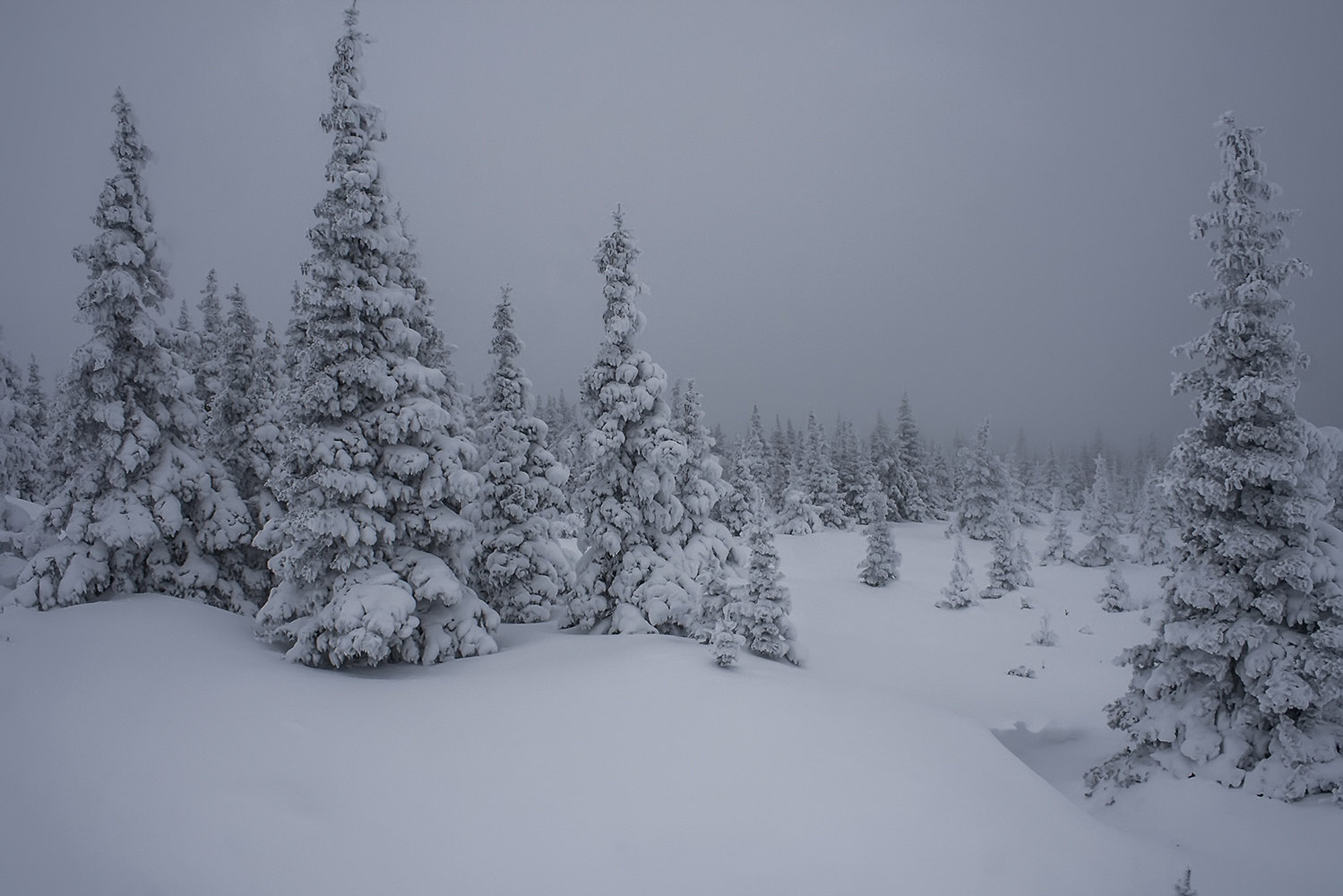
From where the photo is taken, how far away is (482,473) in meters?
22.6

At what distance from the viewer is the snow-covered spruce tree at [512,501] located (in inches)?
882

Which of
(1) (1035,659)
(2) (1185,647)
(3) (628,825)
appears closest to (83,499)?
(3) (628,825)

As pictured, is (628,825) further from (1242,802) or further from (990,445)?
(990,445)

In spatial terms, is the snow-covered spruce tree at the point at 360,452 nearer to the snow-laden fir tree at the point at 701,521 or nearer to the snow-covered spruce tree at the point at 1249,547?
the snow-laden fir tree at the point at 701,521

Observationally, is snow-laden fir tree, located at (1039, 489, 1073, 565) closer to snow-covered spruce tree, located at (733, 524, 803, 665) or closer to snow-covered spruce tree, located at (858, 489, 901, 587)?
snow-covered spruce tree, located at (858, 489, 901, 587)

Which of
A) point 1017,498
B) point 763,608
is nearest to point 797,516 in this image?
point 1017,498

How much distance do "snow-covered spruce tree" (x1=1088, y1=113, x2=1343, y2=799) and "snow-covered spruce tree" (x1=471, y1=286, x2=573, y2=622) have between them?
1741 centimetres

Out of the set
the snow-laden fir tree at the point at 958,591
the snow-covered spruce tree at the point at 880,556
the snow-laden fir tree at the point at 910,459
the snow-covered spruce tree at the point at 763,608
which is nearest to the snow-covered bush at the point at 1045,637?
the snow-laden fir tree at the point at 958,591

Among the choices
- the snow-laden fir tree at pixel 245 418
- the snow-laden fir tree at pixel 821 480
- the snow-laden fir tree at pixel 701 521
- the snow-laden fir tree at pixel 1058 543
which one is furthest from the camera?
the snow-laden fir tree at pixel 821 480

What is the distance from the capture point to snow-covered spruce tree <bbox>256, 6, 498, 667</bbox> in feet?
43.6

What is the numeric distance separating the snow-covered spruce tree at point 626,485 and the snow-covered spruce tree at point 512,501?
393cm

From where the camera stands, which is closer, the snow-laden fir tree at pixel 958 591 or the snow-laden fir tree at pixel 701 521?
the snow-laden fir tree at pixel 701 521

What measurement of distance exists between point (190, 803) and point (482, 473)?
52.1 feet

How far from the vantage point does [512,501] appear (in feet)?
74.4
